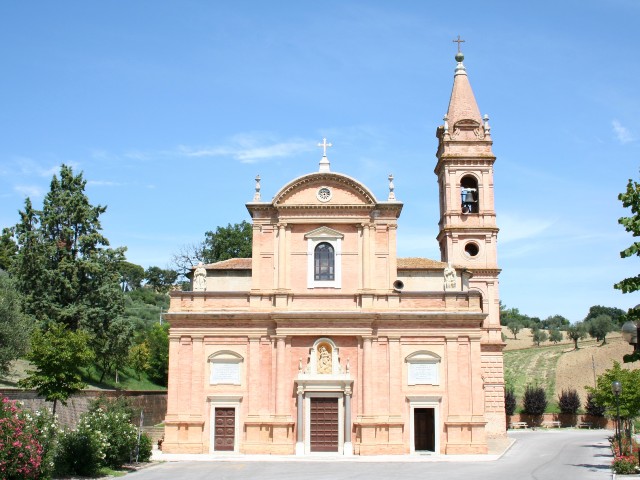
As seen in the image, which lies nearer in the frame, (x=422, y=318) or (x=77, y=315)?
(x=422, y=318)

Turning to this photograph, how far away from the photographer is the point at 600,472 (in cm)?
2556

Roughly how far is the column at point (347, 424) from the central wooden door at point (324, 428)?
530 mm

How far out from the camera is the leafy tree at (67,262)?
139ft

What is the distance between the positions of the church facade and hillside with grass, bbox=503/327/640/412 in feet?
141

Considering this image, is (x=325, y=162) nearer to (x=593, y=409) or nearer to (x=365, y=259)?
(x=365, y=259)

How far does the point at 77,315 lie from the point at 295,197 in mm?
17489

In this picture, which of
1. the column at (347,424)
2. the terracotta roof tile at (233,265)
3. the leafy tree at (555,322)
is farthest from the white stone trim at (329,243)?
the leafy tree at (555,322)

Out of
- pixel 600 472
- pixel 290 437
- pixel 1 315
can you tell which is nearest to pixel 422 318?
pixel 290 437

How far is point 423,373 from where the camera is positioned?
32.6 meters

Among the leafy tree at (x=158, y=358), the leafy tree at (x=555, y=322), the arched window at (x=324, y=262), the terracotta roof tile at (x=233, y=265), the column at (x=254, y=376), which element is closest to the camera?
the column at (x=254, y=376)

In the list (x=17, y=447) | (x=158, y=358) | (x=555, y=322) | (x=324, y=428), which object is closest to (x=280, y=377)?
(x=324, y=428)

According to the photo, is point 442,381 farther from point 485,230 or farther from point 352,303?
point 485,230

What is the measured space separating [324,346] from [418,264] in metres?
7.56

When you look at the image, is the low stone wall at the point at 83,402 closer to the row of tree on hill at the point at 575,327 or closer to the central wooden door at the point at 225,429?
the central wooden door at the point at 225,429
